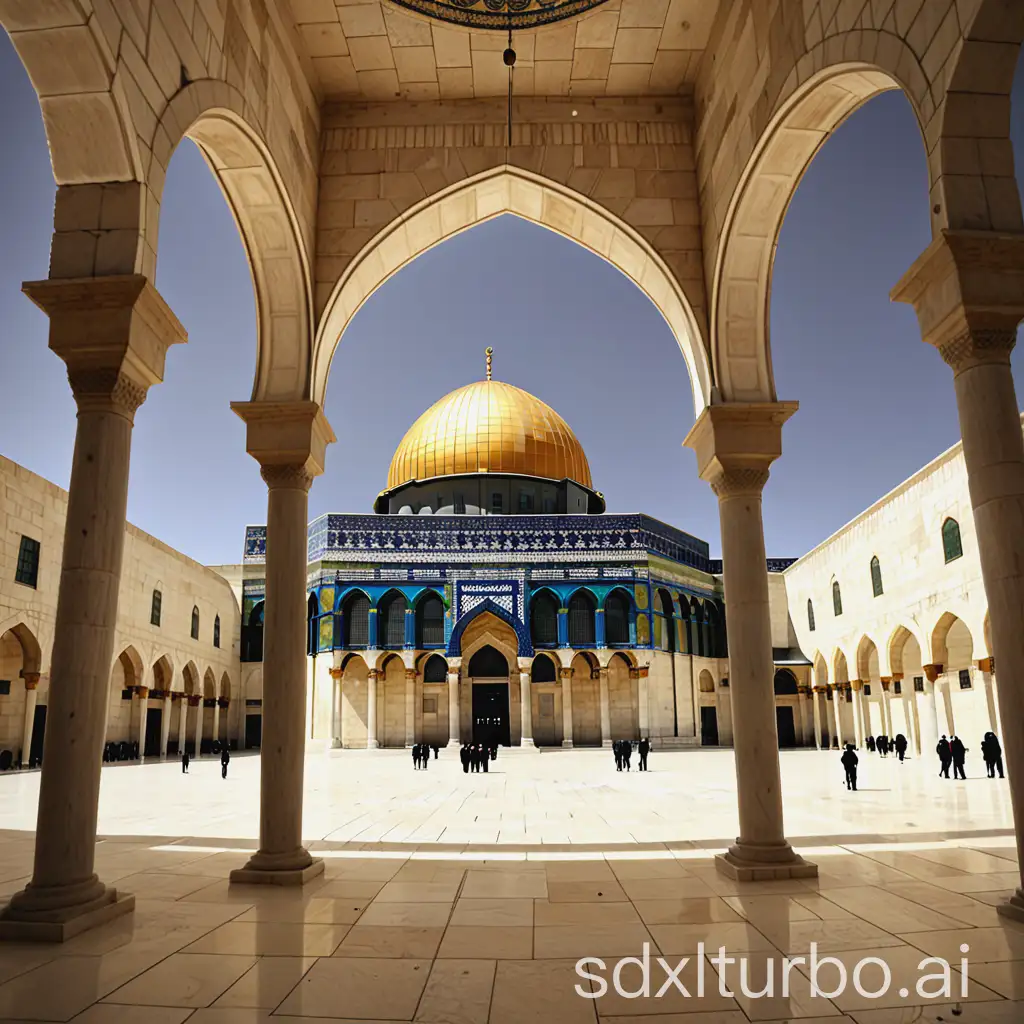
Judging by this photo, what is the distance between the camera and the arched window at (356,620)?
2795cm

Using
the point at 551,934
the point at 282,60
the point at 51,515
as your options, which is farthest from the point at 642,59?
the point at 51,515

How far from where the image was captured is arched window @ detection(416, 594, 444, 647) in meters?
28.2

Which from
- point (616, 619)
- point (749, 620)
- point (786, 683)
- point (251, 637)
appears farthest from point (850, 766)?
point (251, 637)

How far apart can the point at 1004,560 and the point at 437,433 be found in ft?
94.8

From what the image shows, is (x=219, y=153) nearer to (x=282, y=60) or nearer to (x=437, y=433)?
(x=282, y=60)

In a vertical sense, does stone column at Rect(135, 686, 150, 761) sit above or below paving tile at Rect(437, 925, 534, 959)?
above

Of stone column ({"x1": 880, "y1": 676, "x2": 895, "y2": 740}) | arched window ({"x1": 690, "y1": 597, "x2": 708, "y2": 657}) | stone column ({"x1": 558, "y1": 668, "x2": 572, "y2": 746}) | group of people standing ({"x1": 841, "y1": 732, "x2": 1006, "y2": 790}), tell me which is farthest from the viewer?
arched window ({"x1": 690, "y1": 597, "x2": 708, "y2": 657})

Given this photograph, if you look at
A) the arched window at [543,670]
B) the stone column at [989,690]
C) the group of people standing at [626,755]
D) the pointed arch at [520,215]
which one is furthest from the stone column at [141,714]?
the stone column at [989,690]

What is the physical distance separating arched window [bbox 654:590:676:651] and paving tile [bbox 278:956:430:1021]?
26.0 meters

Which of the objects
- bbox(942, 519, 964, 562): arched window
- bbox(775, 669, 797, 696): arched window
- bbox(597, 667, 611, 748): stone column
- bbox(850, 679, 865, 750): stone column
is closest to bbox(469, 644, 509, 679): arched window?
bbox(597, 667, 611, 748): stone column

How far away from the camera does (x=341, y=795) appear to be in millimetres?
12992

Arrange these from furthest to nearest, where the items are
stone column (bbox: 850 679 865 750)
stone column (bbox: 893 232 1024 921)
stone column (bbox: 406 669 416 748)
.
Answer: stone column (bbox: 406 669 416 748)
stone column (bbox: 850 679 865 750)
stone column (bbox: 893 232 1024 921)

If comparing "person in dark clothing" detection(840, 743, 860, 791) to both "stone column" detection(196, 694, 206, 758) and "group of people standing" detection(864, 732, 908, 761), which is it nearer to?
"group of people standing" detection(864, 732, 908, 761)

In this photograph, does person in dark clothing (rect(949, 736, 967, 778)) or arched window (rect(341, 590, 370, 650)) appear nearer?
person in dark clothing (rect(949, 736, 967, 778))
